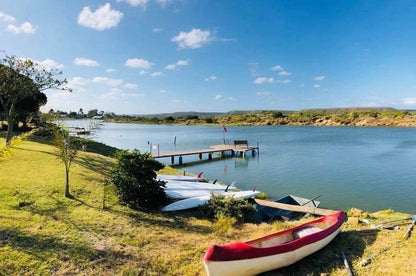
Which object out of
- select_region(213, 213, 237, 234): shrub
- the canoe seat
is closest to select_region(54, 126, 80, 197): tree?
select_region(213, 213, 237, 234): shrub

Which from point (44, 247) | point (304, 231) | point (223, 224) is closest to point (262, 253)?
point (304, 231)

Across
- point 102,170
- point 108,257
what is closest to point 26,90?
point 102,170

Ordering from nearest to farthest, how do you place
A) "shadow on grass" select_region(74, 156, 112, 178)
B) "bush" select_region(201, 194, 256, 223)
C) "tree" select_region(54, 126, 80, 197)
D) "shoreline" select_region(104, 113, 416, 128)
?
"tree" select_region(54, 126, 80, 197) < "bush" select_region(201, 194, 256, 223) < "shadow on grass" select_region(74, 156, 112, 178) < "shoreline" select_region(104, 113, 416, 128)

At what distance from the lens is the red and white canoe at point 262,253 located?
6.16 m

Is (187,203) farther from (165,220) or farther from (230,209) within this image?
(230,209)

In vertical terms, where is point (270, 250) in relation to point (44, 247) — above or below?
above

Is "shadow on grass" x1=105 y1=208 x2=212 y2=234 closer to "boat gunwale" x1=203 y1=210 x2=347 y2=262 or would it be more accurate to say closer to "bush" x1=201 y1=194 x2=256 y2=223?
"bush" x1=201 y1=194 x2=256 y2=223

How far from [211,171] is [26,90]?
60.5ft

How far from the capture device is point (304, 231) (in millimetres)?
8562

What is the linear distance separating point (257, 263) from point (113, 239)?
4.53 meters

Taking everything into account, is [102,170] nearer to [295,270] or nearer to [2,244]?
[2,244]

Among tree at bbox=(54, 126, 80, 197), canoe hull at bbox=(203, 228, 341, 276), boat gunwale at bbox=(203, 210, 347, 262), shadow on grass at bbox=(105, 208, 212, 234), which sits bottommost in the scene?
shadow on grass at bbox=(105, 208, 212, 234)

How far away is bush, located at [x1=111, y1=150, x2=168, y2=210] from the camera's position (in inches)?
449

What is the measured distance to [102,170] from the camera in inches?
634
